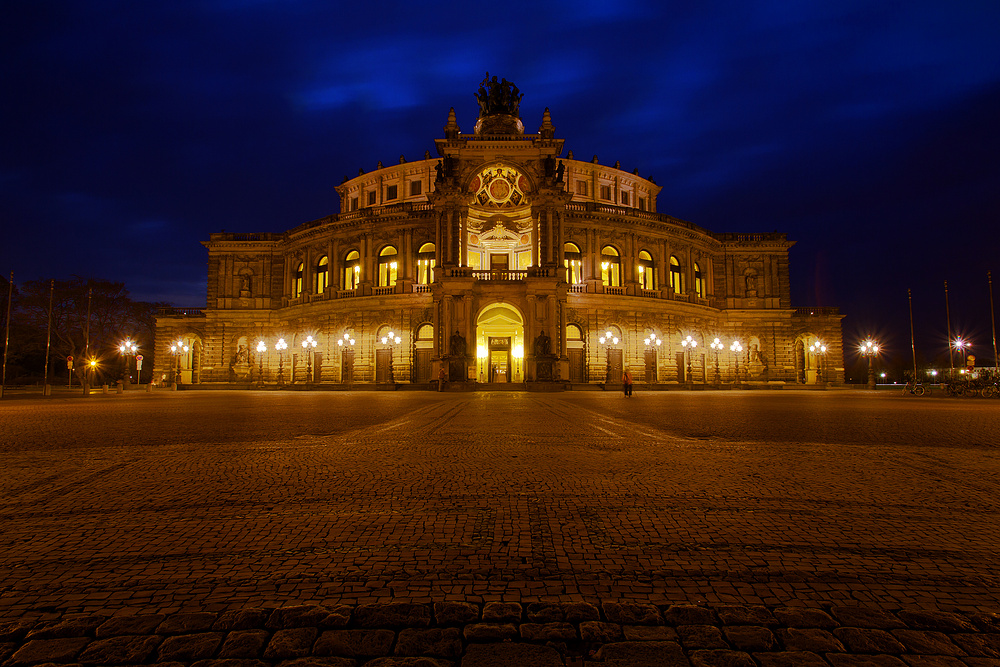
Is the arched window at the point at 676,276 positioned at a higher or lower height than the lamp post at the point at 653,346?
higher

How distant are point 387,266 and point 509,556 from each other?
44352mm

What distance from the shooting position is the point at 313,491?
469 centimetres

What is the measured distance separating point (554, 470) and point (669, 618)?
342 centimetres

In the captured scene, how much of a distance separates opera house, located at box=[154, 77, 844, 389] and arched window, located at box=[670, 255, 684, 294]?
0.13 meters

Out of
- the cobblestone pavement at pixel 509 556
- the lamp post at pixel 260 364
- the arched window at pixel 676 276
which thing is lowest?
the cobblestone pavement at pixel 509 556

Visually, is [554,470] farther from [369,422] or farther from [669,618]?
[369,422]

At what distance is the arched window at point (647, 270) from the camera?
46.1 metres

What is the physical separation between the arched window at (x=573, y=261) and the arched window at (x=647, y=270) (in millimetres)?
5822

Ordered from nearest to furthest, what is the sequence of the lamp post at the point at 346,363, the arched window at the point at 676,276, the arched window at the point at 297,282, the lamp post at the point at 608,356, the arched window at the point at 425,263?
the lamp post at the point at 608,356, the lamp post at the point at 346,363, the arched window at the point at 425,263, the arched window at the point at 676,276, the arched window at the point at 297,282

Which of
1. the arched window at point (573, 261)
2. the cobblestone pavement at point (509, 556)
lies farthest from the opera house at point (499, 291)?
the cobblestone pavement at point (509, 556)

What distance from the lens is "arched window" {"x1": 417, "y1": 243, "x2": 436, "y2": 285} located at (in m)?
44.4

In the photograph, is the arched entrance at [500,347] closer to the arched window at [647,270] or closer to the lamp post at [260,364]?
the arched window at [647,270]

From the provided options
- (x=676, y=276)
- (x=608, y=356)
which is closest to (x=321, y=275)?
(x=608, y=356)

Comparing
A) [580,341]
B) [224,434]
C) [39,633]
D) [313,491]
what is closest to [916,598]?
[39,633]
